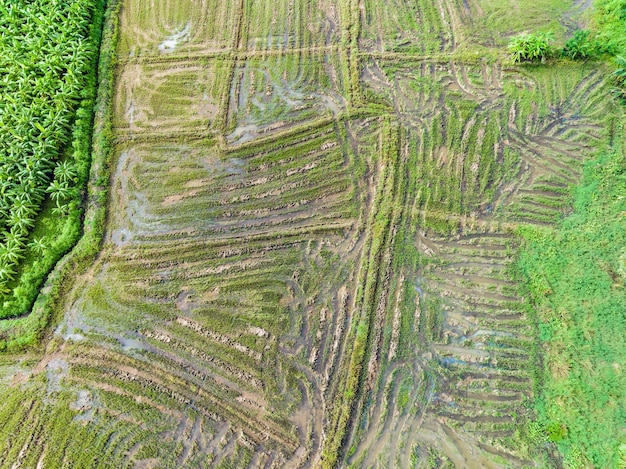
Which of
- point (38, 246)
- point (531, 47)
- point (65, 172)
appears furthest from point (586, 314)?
point (65, 172)

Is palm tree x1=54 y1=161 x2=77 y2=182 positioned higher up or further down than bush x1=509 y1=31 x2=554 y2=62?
further down

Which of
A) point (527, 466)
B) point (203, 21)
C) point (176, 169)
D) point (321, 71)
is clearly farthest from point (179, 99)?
point (527, 466)

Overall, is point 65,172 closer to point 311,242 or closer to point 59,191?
point 59,191

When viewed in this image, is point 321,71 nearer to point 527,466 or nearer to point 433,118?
point 433,118

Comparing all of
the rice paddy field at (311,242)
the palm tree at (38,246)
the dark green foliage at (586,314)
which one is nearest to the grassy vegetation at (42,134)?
the palm tree at (38,246)

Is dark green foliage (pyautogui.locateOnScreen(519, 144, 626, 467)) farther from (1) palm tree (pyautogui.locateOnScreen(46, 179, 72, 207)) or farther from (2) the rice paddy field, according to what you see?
(1) palm tree (pyautogui.locateOnScreen(46, 179, 72, 207))

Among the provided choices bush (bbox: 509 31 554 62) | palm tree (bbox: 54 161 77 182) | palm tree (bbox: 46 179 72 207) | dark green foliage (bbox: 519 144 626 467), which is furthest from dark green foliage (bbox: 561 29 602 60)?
palm tree (bbox: 46 179 72 207)
